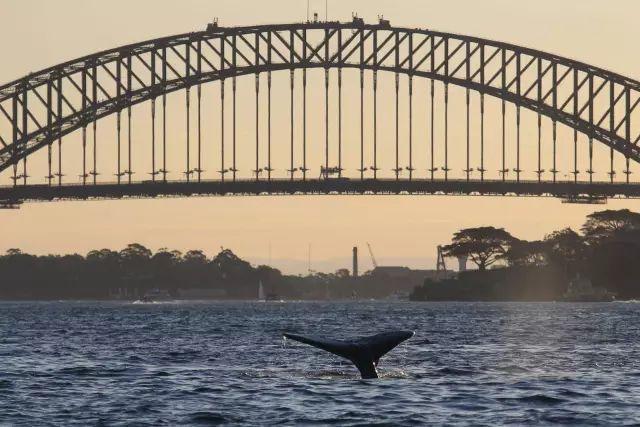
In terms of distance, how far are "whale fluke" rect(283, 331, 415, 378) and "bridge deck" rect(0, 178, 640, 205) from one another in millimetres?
110247

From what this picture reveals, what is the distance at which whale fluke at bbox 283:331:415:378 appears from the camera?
46.7 meters

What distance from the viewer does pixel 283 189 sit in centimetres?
15975

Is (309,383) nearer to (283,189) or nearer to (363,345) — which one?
A: (363,345)

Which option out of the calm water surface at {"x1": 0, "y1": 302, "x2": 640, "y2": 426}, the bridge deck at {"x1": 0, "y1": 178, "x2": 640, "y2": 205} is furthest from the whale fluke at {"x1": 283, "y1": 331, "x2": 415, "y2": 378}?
the bridge deck at {"x1": 0, "y1": 178, "x2": 640, "y2": 205}

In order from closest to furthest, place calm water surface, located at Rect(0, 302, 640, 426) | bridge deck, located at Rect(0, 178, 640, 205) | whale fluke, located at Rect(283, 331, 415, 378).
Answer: calm water surface, located at Rect(0, 302, 640, 426), whale fluke, located at Rect(283, 331, 415, 378), bridge deck, located at Rect(0, 178, 640, 205)

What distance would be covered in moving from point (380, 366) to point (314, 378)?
18.3 feet

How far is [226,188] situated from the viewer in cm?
16050

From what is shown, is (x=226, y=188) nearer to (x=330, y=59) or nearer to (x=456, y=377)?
(x=330, y=59)

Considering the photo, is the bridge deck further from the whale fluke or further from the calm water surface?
the whale fluke

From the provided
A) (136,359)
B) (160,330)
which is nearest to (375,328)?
(160,330)

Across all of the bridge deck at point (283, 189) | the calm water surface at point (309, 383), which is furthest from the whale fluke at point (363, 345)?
the bridge deck at point (283, 189)

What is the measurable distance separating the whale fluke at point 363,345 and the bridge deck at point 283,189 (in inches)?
4340

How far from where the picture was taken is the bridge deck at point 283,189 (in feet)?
523

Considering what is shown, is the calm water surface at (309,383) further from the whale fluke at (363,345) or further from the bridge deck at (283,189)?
the bridge deck at (283,189)
